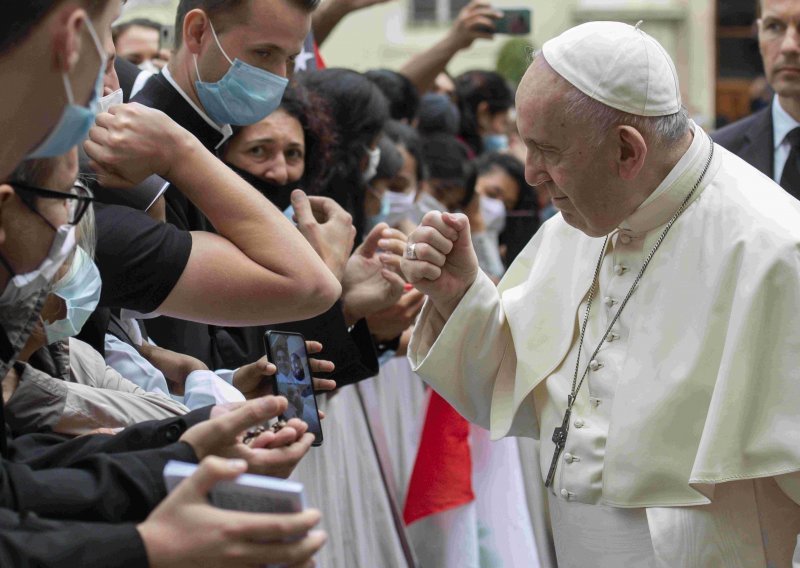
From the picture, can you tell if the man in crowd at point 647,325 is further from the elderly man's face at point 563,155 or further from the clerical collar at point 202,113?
the clerical collar at point 202,113

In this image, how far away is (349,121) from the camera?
494 cm

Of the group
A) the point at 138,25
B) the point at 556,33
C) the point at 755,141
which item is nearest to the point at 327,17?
the point at 138,25

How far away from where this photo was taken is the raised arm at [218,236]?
9.39 ft

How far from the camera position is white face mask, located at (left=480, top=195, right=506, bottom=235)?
7.80 m

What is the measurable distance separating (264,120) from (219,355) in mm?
880

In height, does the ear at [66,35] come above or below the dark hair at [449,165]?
above

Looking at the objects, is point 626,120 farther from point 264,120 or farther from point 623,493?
point 264,120

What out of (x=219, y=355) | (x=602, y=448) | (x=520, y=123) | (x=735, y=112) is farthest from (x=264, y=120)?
(x=735, y=112)

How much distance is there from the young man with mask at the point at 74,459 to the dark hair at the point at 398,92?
4.82m

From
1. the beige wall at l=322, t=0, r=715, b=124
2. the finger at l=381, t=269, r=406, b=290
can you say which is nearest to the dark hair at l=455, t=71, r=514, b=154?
the finger at l=381, t=269, r=406, b=290

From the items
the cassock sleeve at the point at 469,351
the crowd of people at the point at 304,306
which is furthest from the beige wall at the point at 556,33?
the cassock sleeve at the point at 469,351

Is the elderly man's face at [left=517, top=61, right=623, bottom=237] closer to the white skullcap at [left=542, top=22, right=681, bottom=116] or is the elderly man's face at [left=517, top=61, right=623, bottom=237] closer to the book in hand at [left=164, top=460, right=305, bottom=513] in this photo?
the white skullcap at [left=542, top=22, right=681, bottom=116]

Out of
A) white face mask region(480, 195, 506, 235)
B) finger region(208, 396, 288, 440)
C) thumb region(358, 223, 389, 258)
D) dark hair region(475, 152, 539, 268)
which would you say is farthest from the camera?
dark hair region(475, 152, 539, 268)

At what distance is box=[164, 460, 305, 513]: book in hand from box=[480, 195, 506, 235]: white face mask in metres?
5.81
